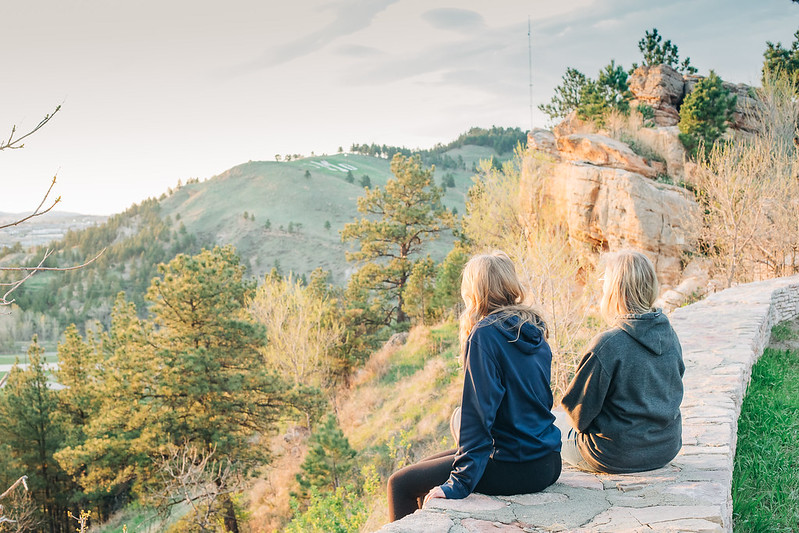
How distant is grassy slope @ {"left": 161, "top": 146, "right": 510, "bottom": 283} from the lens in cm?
6588

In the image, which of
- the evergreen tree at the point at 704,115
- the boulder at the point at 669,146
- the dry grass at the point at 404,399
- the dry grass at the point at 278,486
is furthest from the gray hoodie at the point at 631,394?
the evergreen tree at the point at 704,115

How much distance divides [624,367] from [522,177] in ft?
60.1

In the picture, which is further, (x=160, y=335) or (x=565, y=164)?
(x=565, y=164)

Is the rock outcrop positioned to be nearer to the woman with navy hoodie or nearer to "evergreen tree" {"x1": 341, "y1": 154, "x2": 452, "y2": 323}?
"evergreen tree" {"x1": 341, "y1": 154, "x2": 452, "y2": 323}

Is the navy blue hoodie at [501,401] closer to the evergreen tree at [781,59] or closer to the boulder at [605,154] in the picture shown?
the boulder at [605,154]

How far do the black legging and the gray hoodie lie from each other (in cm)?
34

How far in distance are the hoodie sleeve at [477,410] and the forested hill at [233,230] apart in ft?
163

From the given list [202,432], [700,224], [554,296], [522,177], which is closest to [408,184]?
[522,177]

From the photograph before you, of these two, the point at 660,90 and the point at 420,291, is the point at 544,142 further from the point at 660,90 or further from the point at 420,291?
the point at 420,291

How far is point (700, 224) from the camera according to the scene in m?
14.6

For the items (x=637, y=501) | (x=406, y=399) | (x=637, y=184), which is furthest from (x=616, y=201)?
(x=637, y=501)

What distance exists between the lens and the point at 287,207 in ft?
269

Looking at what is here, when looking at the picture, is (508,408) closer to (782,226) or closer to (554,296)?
(554,296)

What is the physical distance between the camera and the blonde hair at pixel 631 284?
8.77 feet
